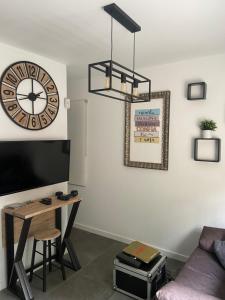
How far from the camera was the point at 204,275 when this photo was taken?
6.69 ft

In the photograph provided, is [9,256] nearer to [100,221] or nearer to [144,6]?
[100,221]

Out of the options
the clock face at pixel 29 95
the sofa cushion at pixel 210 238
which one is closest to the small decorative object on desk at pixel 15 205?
the clock face at pixel 29 95

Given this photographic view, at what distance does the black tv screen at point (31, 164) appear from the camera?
7.49 ft

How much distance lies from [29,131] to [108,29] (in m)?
1.36

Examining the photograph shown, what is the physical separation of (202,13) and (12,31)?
5.19ft

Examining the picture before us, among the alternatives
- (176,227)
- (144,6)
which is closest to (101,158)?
(176,227)

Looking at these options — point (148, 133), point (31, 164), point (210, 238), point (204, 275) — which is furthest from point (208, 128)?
point (31, 164)

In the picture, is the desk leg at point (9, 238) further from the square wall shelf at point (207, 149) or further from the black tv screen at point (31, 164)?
the square wall shelf at point (207, 149)

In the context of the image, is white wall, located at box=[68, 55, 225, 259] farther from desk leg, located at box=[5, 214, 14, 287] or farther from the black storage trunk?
desk leg, located at box=[5, 214, 14, 287]

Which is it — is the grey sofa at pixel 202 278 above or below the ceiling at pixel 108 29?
below

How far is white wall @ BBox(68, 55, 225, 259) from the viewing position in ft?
9.14

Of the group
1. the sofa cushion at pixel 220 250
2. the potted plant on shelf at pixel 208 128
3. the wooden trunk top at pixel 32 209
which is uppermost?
the potted plant on shelf at pixel 208 128

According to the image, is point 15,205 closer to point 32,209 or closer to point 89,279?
point 32,209

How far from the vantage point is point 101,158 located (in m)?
3.73
